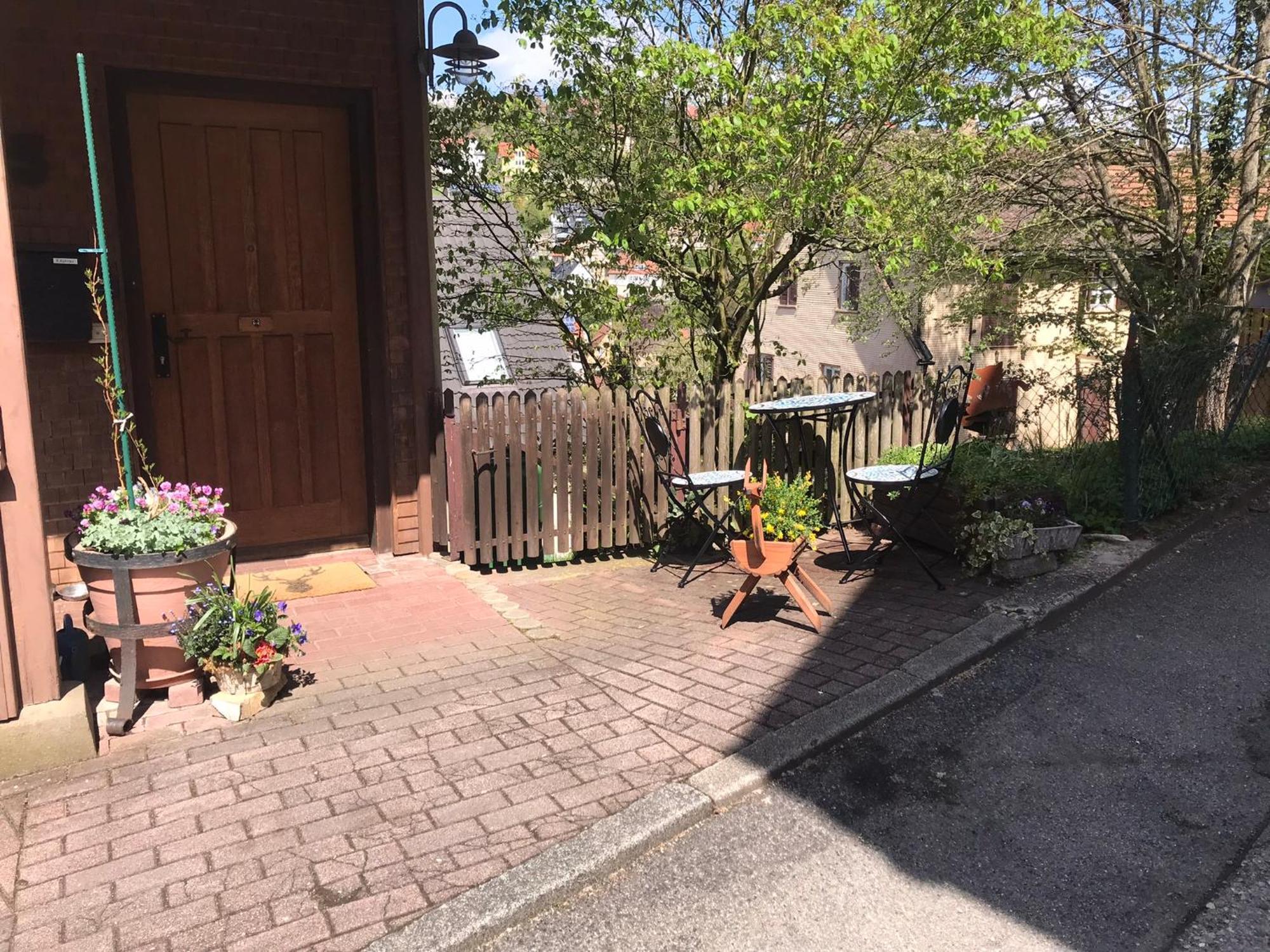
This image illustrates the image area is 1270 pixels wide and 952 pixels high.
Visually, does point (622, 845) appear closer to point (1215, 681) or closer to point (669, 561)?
→ point (1215, 681)

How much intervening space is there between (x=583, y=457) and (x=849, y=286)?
40.7 ft

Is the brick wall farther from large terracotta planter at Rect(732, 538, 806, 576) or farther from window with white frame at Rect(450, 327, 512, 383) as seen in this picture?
large terracotta planter at Rect(732, 538, 806, 576)

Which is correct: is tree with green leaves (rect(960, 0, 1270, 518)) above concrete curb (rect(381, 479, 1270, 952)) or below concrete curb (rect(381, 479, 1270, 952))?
above

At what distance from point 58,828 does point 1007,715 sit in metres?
3.58

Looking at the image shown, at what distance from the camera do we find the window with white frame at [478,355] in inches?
337

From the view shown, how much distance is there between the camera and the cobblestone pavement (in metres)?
2.58

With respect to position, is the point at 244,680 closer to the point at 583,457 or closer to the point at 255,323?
the point at 255,323

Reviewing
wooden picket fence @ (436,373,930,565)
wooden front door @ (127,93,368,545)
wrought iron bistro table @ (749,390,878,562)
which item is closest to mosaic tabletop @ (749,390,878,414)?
wrought iron bistro table @ (749,390,878,562)

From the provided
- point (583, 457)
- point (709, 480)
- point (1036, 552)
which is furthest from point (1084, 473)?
point (583, 457)

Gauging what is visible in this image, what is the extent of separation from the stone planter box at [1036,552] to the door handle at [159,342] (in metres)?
4.87

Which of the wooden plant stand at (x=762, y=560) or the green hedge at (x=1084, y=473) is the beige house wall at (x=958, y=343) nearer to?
the green hedge at (x=1084, y=473)

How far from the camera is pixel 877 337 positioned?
20.6 metres

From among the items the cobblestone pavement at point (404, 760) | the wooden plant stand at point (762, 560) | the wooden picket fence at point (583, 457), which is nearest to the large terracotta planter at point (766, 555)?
the wooden plant stand at point (762, 560)

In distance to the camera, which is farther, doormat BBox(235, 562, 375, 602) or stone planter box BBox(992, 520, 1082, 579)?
stone planter box BBox(992, 520, 1082, 579)
